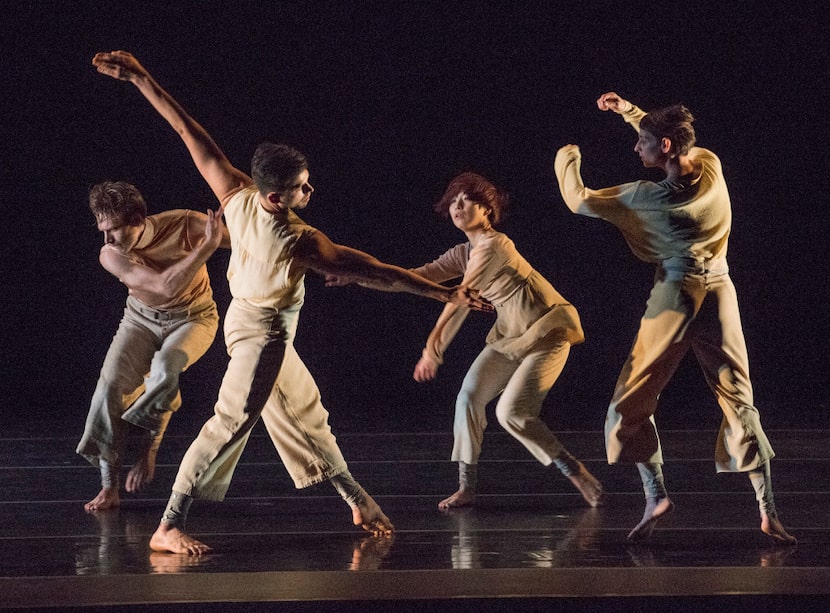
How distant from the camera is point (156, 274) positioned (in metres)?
4.85

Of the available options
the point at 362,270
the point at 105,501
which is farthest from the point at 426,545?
the point at 105,501

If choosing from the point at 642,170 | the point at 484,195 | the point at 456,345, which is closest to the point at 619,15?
the point at 642,170

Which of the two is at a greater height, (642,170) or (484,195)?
(642,170)

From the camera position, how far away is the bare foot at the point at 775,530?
3.98 metres

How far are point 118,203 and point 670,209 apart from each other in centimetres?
205

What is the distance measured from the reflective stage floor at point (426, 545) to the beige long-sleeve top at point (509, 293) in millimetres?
619

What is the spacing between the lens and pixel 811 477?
537 centimetres

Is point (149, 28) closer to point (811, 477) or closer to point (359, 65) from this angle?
point (359, 65)

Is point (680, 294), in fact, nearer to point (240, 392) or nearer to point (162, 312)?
point (240, 392)

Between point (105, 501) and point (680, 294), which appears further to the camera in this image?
point (105, 501)

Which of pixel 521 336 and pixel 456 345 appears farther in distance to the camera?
pixel 456 345

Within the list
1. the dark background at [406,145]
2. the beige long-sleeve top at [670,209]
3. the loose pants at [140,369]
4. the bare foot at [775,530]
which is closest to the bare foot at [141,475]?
the loose pants at [140,369]

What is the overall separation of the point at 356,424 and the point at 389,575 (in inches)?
148

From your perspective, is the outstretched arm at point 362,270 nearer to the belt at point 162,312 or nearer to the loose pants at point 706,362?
the loose pants at point 706,362
